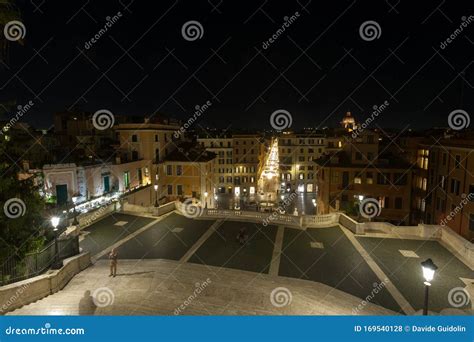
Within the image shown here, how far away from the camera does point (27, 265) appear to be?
11438 mm

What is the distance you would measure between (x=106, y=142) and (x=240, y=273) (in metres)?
36.4

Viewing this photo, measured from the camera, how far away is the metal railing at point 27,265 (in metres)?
10.7

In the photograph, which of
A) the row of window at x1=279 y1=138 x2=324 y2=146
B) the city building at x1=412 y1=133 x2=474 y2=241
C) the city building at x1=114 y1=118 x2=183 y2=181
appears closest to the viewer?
the city building at x1=412 y1=133 x2=474 y2=241

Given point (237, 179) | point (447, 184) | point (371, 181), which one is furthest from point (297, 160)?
point (447, 184)

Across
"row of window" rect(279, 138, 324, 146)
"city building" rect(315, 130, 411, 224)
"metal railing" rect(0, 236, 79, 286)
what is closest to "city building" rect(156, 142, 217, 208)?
"city building" rect(315, 130, 411, 224)

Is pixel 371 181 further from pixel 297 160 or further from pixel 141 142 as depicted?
pixel 297 160

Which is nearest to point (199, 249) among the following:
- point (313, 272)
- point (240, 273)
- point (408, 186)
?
point (240, 273)

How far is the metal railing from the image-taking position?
1073 cm

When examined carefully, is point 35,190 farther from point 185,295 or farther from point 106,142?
point 106,142

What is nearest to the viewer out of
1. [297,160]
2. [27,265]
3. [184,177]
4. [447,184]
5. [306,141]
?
[27,265]

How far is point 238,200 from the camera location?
69438 mm

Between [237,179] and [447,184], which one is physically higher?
[447,184]

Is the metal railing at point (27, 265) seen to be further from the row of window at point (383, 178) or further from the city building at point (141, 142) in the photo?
the row of window at point (383, 178)

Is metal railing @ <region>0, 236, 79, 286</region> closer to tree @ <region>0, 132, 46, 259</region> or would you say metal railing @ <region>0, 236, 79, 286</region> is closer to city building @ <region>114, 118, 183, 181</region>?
tree @ <region>0, 132, 46, 259</region>
